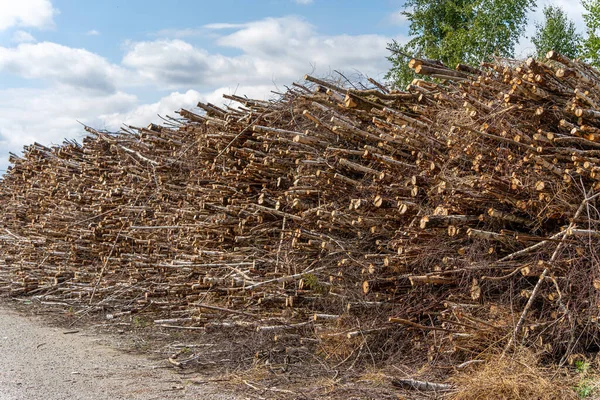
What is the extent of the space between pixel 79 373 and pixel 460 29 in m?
26.1

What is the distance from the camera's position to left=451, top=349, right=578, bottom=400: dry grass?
4402 millimetres

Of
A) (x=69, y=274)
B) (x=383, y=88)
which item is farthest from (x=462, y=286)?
(x=69, y=274)

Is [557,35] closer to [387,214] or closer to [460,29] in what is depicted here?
[460,29]

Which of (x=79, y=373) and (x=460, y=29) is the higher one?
(x=460, y=29)

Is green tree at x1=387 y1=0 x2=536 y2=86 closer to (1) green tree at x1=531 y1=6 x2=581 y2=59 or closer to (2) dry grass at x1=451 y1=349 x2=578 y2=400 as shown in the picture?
(1) green tree at x1=531 y1=6 x2=581 y2=59

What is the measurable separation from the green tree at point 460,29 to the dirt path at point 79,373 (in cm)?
2057

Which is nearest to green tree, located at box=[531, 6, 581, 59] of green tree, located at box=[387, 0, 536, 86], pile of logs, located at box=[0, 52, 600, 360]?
green tree, located at box=[387, 0, 536, 86]

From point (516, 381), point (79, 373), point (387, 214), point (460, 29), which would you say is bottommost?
point (79, 373)

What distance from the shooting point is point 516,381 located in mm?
4484

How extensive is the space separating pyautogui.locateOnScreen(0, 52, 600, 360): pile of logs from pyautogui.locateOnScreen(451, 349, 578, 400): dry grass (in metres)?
0.21

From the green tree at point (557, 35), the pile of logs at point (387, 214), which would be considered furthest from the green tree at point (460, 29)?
the pile of logs at point (387, 214)

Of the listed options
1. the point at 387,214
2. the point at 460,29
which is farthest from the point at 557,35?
the point at 387,214

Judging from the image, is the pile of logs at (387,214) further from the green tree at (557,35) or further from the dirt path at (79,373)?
the green tree at (557,35)

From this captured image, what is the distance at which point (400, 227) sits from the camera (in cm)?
559
